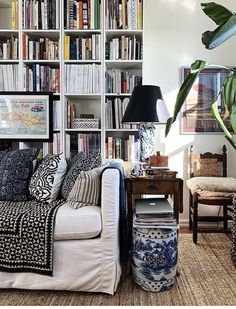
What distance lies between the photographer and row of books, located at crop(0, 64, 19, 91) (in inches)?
140

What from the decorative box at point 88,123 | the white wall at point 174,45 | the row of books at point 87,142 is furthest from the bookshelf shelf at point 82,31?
the row of books at point 87,142

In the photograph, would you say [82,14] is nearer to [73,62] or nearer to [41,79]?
[73,62]

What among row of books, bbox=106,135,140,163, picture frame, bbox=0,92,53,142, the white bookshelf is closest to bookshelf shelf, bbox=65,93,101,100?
the white bookshelf

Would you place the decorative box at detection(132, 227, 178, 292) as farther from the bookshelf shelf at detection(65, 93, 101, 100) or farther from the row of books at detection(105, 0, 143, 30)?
the row of books at detection(105, 0, 143, 30)

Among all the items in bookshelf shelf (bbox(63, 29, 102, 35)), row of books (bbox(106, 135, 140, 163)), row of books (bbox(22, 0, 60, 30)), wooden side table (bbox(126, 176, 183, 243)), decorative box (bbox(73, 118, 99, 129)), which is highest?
row of books (bbox(22, 0, 60, 30))

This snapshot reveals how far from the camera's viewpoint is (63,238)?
2244 mm

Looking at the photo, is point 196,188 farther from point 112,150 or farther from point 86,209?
point 86,209

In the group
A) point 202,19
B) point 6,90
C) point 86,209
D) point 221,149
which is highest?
point 202,19

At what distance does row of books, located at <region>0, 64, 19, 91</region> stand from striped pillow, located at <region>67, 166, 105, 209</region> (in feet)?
5.45

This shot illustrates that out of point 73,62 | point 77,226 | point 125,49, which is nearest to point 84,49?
point 73,62

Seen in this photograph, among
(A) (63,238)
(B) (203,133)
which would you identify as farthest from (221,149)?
(A) (63,238)

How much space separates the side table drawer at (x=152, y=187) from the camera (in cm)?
262

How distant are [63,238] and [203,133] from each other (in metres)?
2.28

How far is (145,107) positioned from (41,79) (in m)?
1.35
